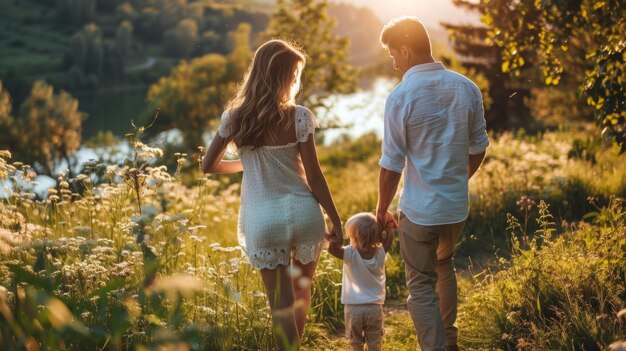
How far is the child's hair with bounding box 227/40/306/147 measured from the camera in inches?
147

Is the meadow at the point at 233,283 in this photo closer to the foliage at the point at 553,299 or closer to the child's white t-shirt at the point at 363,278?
the foliage at the point at 553,299

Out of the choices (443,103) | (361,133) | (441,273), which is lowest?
(361,133)

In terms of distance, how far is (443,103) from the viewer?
3783mm

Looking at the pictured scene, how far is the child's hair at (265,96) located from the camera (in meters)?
3.73

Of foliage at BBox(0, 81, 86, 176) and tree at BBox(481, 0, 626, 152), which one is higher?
tree at BBox(481, 0, 626, 152)

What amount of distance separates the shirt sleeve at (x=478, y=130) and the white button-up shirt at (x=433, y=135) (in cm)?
2

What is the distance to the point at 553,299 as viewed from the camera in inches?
174

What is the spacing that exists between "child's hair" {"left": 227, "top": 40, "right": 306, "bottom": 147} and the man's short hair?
0.49 m

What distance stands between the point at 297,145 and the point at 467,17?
86.4 feet

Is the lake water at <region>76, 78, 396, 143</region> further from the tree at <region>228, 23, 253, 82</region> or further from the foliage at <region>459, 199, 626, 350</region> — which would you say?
the foliage at <region>459, 199, 626, 350</region>

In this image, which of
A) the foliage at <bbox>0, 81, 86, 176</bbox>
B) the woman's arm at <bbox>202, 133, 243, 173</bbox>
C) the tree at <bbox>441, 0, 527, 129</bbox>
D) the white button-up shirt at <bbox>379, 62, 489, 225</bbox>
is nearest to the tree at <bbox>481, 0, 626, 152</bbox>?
the white button-up shirt at <bbox>379, 62, 489, 225</bbox>

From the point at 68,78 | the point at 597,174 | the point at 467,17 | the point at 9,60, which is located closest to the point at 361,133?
the point at 467,17

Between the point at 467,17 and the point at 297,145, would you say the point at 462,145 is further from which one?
the point at 467,17

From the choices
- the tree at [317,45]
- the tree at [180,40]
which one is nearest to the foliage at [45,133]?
the tree at [317,45]
